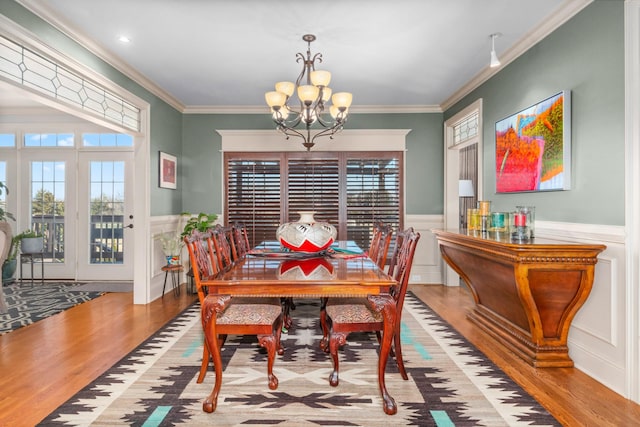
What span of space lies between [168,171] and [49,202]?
7.41ft

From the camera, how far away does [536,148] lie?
323 cm

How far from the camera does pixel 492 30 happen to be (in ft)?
10.7

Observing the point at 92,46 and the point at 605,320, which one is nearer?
the point at 605,320

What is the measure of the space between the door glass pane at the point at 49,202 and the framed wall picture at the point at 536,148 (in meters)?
6.06

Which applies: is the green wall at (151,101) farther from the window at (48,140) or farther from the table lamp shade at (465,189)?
the table lamp shade at (465,189)

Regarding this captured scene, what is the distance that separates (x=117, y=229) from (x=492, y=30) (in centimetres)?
550

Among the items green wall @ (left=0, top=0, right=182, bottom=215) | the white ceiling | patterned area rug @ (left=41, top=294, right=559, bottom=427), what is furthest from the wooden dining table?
green wall @ (left=0, top=0, right=182, bottom=215)

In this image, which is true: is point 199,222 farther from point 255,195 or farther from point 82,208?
point 82,208

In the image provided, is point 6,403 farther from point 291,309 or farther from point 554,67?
point 554,67

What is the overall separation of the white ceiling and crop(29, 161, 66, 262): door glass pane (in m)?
2.51

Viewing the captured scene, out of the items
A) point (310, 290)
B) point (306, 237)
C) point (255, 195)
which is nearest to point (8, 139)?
point (255, 195)

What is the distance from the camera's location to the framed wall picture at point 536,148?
287cm

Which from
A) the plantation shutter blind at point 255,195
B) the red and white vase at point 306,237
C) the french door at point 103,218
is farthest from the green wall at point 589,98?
the french door at point 103,218

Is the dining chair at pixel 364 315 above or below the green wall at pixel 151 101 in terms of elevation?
below
